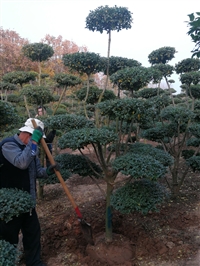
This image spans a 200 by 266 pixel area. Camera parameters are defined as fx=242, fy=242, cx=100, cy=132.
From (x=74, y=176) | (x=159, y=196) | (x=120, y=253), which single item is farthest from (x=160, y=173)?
(x=74, y=176)

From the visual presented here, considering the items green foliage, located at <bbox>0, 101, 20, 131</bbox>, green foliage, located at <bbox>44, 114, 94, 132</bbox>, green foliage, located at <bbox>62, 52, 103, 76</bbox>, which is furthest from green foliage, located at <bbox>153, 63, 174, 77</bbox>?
green foliage, located at <bbox>0, 101, 20, 131</bbox>

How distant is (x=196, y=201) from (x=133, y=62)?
2.97 m

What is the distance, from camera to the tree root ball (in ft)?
10.3

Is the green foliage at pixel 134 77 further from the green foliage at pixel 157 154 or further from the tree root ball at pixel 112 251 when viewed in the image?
the tree root ball at pixel 112 251

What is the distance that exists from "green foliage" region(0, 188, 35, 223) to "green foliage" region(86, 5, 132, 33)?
3176mm

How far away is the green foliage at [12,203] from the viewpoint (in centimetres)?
207

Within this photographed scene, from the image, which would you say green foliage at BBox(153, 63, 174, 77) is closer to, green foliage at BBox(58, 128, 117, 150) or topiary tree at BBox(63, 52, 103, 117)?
topiary tree at BBox(63, 52, 103, 117)

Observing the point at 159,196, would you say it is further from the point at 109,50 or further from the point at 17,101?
the point at 17,101

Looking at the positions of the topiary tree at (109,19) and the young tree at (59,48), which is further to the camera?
the young tree at (59,48)

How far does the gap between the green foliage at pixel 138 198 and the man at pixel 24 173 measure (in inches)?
35.8

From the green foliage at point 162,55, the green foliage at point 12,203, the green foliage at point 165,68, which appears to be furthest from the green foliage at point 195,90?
the green foliage at point 12,203

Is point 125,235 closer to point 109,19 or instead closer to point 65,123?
point 65,123

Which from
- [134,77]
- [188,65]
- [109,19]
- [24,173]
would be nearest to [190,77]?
[188,65]

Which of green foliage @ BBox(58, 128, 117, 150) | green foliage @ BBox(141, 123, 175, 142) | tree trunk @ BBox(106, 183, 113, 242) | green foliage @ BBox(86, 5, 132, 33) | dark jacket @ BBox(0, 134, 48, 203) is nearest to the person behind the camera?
dark jacket @ BBox(0, 134, 48, 203)
